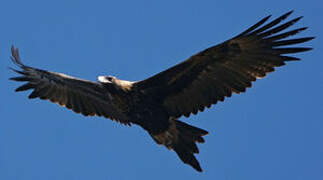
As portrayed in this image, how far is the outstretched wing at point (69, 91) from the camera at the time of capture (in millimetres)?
10836

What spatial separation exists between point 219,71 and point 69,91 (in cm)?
282

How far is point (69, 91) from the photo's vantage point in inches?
439

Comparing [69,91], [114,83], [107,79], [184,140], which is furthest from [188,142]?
[69,91]

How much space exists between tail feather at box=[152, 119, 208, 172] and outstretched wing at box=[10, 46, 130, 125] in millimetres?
962

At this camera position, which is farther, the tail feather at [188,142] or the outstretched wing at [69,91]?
the outstretched wing at [69,91]

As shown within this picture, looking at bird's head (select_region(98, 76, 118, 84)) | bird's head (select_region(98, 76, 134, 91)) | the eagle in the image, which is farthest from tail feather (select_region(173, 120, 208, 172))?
bird's head (select_region(98, 76, 118, 84))

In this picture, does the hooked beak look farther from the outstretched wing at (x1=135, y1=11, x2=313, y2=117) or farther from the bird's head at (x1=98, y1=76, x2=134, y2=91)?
the outstretched wing at (x1=135, y1=11, x2=313, y2=117)

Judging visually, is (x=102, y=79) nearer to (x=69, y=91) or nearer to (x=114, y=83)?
(x=114, y=83)

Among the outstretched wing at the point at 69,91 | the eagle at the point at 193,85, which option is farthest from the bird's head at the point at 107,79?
the outstretched wing at the point at 69,91

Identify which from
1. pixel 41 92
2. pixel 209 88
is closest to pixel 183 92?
pixel 209 88

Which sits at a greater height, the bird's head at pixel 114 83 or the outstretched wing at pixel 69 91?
the outstretched wing at pixel 69 91

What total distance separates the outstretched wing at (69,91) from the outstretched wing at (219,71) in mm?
1062

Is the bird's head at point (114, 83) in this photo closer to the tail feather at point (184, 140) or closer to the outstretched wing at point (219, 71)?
the outstretched wing at point (219, 71)

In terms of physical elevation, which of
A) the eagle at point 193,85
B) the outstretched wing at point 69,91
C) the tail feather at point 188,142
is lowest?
the tail feather at point 188,142
